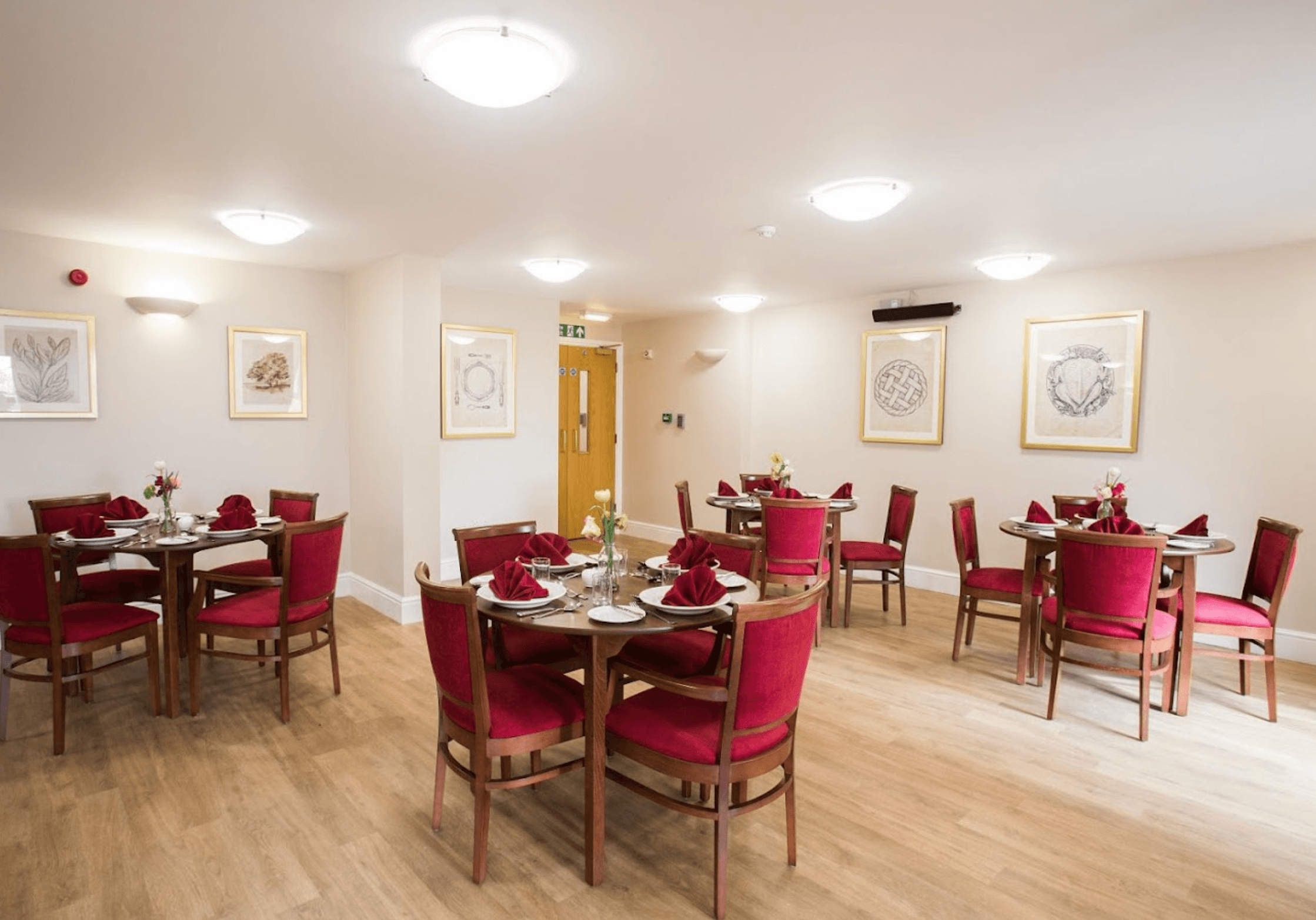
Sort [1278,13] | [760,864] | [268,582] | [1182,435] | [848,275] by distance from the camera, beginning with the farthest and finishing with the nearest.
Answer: [848,275] → [1182,435] → [268,582] → [760,864] → [1278,13]

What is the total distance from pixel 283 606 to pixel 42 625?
0.90 metres

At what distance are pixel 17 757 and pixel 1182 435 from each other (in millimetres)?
6473

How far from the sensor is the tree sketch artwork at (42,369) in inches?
167

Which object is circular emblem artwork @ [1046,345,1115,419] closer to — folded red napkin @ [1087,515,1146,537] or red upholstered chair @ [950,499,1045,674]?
red upholstered chair @ [950,499,1045,674]

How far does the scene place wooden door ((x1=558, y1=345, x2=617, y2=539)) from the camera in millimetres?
7770

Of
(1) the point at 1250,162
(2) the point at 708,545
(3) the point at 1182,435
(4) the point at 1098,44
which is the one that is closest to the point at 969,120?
(4) the point at 1098,44

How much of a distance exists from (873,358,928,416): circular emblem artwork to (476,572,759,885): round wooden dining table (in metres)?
4.20

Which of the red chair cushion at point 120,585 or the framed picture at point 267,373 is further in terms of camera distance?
the framed picture at point 267,373

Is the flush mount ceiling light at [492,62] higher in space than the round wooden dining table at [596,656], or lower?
higher

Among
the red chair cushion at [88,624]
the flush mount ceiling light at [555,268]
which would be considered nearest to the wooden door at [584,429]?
the flush mount ceiling light at [555,268]

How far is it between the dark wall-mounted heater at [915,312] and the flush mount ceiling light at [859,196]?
8.39ft

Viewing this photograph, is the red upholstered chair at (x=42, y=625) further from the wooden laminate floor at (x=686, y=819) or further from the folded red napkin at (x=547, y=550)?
the folded red napkin at (x=547, y=550)

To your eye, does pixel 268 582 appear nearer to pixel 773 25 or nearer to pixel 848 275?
pixel 773 25

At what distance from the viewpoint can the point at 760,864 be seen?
2.34m
